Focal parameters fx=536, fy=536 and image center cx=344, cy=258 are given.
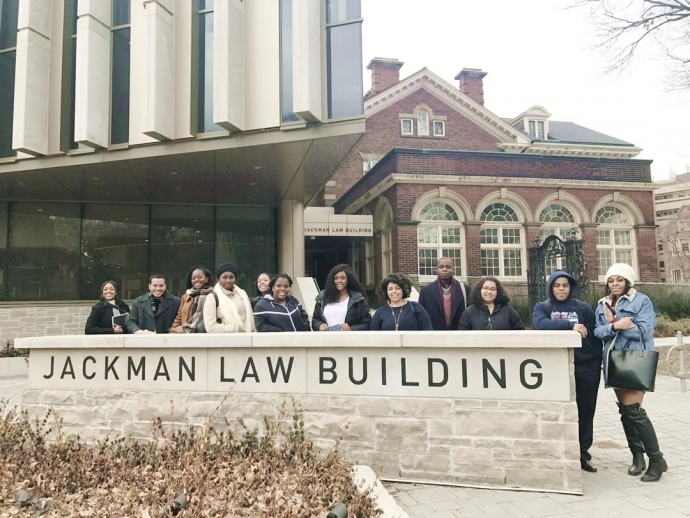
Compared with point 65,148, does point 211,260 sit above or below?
below

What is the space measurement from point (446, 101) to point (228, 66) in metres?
22.8

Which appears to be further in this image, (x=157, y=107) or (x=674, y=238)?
(x=674, y=238)

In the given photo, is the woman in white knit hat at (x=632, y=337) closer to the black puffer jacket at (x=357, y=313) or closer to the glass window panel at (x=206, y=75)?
the black puffer jacket at (x=357, y=313)

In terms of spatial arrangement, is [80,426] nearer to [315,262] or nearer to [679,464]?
[679,464]

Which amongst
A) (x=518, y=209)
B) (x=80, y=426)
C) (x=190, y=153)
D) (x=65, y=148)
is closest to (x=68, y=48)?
(x=65, y=148)

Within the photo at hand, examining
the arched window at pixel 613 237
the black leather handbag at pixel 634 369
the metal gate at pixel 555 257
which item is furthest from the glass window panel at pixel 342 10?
the arched window at pixel 613 237

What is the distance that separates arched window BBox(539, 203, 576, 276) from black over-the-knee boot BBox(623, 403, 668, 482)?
16.8 metres

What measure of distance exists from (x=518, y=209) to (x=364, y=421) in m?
17.3

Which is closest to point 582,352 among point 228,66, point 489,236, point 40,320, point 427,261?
point 228,66

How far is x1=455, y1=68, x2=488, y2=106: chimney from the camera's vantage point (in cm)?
3428

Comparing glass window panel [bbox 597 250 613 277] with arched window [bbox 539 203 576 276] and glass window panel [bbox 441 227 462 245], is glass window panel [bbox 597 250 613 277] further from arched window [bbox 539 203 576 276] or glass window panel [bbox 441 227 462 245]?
glass window panel [bbox 441 227 462 245]

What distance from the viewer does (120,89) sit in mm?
11828

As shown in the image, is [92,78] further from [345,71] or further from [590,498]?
[590,498]

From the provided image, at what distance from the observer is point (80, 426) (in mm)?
5309
